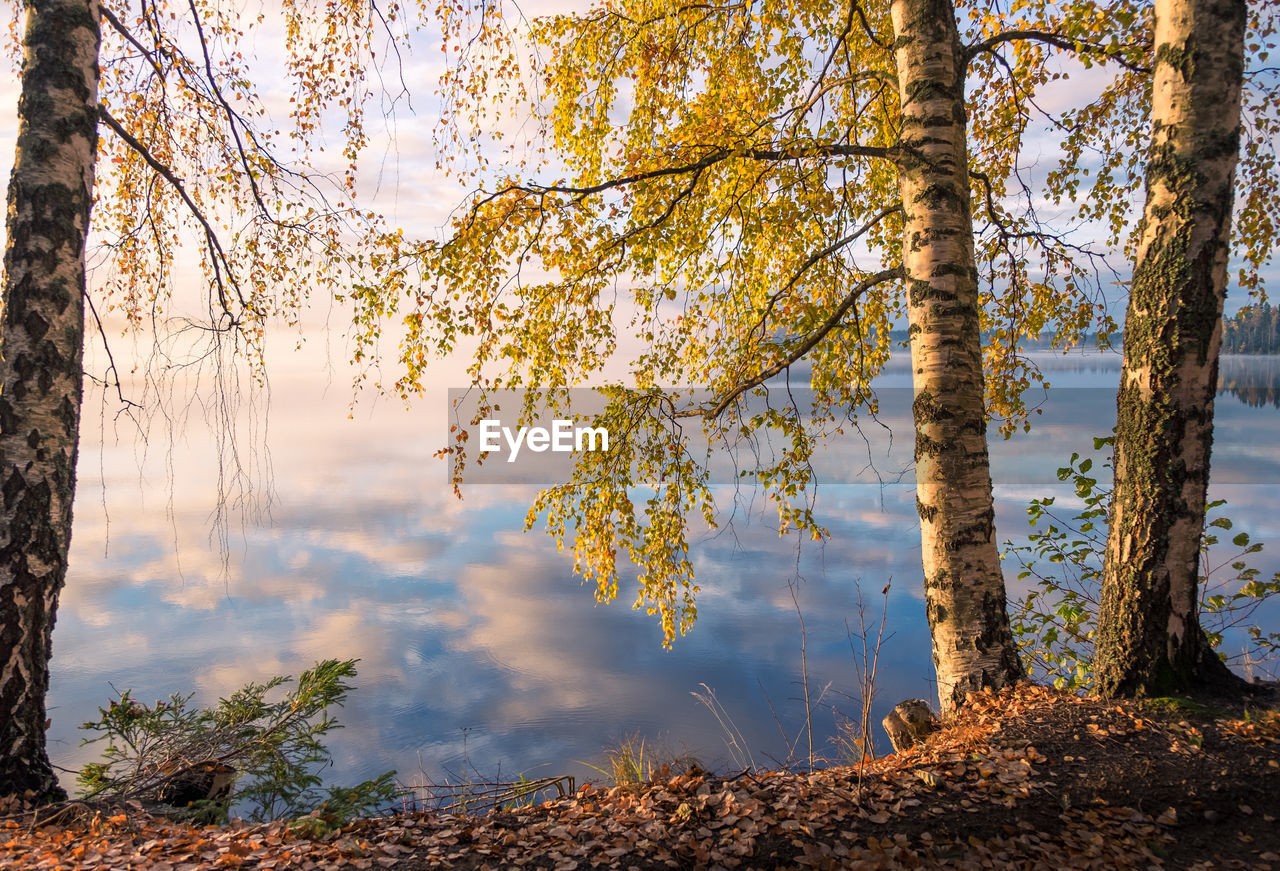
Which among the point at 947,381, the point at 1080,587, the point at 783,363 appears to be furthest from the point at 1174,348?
the point at 1080,587

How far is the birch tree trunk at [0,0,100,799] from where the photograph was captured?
14.3 feet

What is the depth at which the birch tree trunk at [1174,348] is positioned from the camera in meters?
3.89

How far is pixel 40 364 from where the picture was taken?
4.45 meters

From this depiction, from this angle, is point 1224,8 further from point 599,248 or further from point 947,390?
point 599,248

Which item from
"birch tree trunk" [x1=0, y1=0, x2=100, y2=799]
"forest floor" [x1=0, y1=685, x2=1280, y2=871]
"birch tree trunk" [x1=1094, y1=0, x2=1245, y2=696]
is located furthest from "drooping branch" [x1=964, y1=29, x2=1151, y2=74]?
"birch tree trunk" [x1=0, y1=0, x2=100, y2=799]

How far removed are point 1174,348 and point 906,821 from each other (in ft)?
9.65

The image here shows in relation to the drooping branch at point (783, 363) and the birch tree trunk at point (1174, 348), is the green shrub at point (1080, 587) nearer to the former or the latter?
the birch tree trunk at point (1174, 348)

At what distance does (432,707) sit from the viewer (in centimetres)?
1894

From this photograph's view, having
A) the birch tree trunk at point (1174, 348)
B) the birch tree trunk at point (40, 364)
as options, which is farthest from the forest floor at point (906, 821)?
the birch tree trunk at point (40, 364)

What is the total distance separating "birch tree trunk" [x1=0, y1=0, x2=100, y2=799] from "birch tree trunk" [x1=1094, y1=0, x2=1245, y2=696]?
658 centimetres

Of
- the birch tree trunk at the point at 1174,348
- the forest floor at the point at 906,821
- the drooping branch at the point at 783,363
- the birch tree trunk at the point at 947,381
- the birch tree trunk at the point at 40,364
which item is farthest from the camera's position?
the drooping branch at the point at 783,363

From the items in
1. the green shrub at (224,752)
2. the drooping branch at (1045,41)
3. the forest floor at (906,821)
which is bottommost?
the green shrub at (224,752)

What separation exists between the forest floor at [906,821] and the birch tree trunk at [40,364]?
2.50 feet

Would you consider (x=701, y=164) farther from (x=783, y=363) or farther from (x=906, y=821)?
(x=906, y=821)
